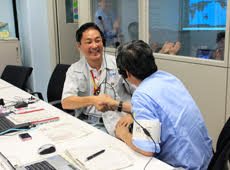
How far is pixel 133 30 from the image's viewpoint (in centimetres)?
354

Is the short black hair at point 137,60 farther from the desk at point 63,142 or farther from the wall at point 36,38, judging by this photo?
the wall at point 36,38

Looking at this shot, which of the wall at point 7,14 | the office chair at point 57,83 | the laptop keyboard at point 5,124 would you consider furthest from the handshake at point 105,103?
the wall at point 7,14

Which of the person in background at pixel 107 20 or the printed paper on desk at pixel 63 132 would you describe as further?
the person in background at pixel 107 20

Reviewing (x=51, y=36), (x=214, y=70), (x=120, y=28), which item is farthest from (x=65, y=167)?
(x=51, y=36)

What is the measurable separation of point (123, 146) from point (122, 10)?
2.61m

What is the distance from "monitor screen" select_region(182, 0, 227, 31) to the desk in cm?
163

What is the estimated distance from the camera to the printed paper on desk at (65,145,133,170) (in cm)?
127

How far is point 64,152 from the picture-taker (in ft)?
4.67

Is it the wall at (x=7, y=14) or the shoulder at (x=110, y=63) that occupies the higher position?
the wall at (x=7, y=14)

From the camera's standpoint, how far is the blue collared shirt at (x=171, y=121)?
1324 mm

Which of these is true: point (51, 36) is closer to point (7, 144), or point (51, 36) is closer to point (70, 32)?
point (70, 32)

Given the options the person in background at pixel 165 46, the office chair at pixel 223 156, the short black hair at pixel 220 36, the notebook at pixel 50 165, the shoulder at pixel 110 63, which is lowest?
the notebook at pixel 50 165

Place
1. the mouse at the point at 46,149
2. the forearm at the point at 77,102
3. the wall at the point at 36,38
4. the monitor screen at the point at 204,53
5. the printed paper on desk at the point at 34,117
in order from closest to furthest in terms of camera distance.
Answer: the mouse at the point at 46,149 → the printed paper on desk at the point at 34,117 → the forearm at the point at 77,102 → the monitor screen at the point at 204,53 → the wall at the point at 36,38

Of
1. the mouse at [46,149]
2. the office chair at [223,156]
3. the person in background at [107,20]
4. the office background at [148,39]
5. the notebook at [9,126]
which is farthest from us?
the person in background at [107,20]
